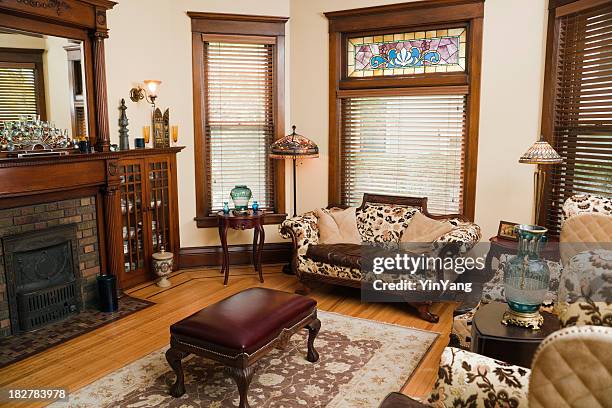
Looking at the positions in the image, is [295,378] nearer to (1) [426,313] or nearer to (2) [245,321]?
(2) [245,321]

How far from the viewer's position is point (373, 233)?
498 centimetres

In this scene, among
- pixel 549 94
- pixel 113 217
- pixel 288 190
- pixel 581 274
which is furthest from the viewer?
pixel 288 190

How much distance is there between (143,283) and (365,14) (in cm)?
362

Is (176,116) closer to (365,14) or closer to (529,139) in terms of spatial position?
(365,14)

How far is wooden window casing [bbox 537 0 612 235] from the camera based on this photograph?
3.87 meters

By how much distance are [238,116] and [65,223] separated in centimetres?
221

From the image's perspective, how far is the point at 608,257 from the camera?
6.40 ft

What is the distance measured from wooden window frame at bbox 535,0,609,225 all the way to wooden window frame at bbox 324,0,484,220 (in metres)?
0.59

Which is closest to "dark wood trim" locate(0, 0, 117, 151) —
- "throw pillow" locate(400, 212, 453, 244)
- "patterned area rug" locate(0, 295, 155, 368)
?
"patterned area rug" locate(0, 295, 155, 368)

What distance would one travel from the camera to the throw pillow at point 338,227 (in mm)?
4902

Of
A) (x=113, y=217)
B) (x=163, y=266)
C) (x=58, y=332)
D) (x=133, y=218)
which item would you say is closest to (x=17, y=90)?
(x=113, y=217)

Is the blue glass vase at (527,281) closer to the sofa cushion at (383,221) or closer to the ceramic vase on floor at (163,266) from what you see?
the sofa cushion at (383,221)

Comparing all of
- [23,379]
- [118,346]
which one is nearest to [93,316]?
[118,346]

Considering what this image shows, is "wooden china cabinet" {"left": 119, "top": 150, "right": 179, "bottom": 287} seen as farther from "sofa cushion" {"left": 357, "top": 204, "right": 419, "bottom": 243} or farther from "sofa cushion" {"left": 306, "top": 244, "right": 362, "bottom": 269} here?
"sofa cushion" {"left": 357, "top": 204, "right": 419, "bottom": 243}
